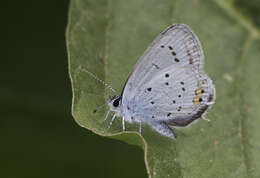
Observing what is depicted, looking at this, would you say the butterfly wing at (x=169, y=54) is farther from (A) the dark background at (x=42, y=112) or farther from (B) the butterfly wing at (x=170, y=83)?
(A) the dark background at (x=42, y=112)

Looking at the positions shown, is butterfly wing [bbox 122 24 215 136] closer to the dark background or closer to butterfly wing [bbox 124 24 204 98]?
butterfly wing [bbox 124 24 204 98]

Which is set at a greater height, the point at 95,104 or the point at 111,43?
the point at 111,43

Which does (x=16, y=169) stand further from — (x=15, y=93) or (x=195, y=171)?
(x=195, y=171)

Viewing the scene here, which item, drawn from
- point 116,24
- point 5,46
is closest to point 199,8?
point 116,24

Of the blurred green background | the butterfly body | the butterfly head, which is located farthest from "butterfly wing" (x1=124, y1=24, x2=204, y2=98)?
the blurred green background

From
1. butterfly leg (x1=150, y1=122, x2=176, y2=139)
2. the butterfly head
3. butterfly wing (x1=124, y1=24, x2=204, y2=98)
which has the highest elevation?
butterfly wing (x1=124, y1=24, x2=204, y2=98)

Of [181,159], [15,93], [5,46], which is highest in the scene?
[5,46]

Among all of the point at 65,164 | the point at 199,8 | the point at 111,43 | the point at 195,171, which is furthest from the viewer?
the point at 199,8
